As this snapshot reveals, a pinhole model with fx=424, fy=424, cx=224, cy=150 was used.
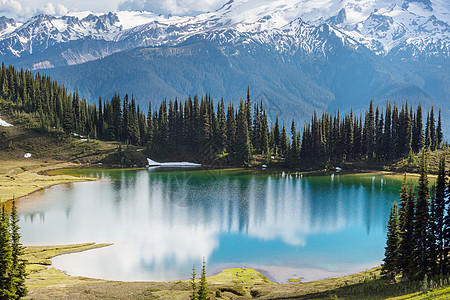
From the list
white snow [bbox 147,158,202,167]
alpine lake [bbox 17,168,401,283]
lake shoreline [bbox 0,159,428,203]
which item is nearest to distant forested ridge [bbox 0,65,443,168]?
white snow [bbox 147,158,202,167]

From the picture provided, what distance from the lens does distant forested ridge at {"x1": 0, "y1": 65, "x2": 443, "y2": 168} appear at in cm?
14825

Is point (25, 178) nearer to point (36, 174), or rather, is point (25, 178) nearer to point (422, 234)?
point (36, 174)

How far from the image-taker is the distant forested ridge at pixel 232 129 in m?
148

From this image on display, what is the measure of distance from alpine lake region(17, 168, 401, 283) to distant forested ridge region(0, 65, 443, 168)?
32.1 meters

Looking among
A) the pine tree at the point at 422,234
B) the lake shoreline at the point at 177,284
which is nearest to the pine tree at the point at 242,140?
the lake shoreline at the point at 177,284

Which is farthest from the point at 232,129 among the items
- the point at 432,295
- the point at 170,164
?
the point at 432,295

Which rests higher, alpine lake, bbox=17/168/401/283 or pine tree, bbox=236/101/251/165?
pine tree, bbox=236/101/251/165

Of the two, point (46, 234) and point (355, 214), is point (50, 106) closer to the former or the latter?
point (46, 234)

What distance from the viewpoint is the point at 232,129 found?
161 meters

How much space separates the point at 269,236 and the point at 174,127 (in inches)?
4414

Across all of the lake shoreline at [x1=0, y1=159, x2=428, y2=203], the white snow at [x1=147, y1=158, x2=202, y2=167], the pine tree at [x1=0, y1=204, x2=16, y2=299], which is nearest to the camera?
the pine tree at [x1=0, y1=204, x2=16, y2=299]

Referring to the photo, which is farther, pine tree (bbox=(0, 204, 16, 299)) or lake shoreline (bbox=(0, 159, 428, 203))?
lake shoreline (bbox=(0, 159, 428, 203))

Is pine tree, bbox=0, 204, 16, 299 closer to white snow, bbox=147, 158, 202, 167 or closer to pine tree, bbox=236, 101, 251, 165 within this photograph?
pine tree, bbox=236, 101, 251, 165

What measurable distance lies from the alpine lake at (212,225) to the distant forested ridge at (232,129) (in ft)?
105
